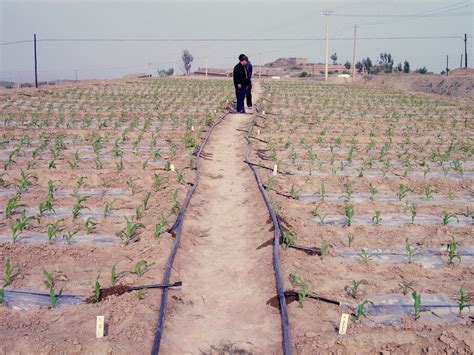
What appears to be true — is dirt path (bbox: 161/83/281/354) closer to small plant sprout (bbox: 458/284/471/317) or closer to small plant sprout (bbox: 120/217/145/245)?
small plant sprout (bbox: 120/217/145/245)

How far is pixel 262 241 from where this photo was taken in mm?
5691

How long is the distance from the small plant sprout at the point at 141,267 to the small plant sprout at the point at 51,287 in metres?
0.72

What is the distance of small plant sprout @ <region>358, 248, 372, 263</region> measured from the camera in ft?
17.1

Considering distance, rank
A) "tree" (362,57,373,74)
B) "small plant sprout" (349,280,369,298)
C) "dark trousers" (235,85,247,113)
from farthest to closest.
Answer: "tree" (362,57,373,74) < "dark trousers" (235,85,247,113) < "small plant sprout" (349,280,369,298)

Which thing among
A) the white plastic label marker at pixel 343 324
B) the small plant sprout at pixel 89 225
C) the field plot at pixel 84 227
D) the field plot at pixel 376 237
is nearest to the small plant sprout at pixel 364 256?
the field plot at pixel 376 237

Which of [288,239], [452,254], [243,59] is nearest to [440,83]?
[243,59]

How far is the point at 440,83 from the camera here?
3544cm

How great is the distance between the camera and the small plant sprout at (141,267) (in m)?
4.69

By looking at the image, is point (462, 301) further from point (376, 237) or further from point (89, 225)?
point (89, 225)

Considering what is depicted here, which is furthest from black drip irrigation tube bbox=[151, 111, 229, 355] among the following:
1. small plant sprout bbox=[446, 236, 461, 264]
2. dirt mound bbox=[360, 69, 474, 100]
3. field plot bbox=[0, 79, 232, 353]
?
dirt mound bbox=[360, 69, 474, 100]

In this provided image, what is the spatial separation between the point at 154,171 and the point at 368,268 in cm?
452

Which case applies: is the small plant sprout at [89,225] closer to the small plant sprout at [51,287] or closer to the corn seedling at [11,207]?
the corn seedling at [11,207]

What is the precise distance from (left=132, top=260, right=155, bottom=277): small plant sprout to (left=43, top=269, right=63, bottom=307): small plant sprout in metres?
0.72

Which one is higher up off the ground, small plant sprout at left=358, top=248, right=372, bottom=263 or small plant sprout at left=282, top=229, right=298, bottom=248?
small plant sprout at left=282, top=229, right=298, bottom=248
